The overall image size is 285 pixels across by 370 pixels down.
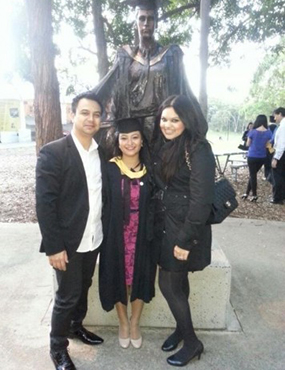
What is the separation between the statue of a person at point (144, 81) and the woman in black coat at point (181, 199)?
0.72 metres

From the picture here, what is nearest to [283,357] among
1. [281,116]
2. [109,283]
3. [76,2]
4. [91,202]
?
[109,283]

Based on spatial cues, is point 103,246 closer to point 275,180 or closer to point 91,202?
point 91,202

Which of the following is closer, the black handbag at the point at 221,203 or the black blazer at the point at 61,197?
the black blazer at the point at 61,197

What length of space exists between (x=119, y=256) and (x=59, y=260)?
43cm

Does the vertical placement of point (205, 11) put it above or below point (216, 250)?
above

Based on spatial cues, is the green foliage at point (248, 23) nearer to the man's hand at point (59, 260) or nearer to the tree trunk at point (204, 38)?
the tree trunk at point (204, 38)

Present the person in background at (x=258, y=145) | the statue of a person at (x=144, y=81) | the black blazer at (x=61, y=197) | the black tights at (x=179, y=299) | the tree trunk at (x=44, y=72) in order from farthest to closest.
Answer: the person in background at (x=258, y=145) → the tree trunk at (x=44, y=72) → the statue of a person at (x=144, y=81) → the black tights at (x=179, y=299) → the black blazer at (x=61, y=197)

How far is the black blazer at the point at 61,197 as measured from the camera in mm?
1935

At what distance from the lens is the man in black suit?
6.40 feet

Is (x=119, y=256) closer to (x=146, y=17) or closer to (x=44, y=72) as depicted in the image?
(x=146, y=17)

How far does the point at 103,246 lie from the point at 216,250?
3.85 ft

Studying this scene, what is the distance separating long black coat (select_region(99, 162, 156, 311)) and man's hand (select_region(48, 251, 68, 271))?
330 mm

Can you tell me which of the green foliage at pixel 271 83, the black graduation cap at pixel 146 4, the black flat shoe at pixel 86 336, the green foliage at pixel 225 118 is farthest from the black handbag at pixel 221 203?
the green foliage at pixel 225 118

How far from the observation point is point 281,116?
22.1ft
